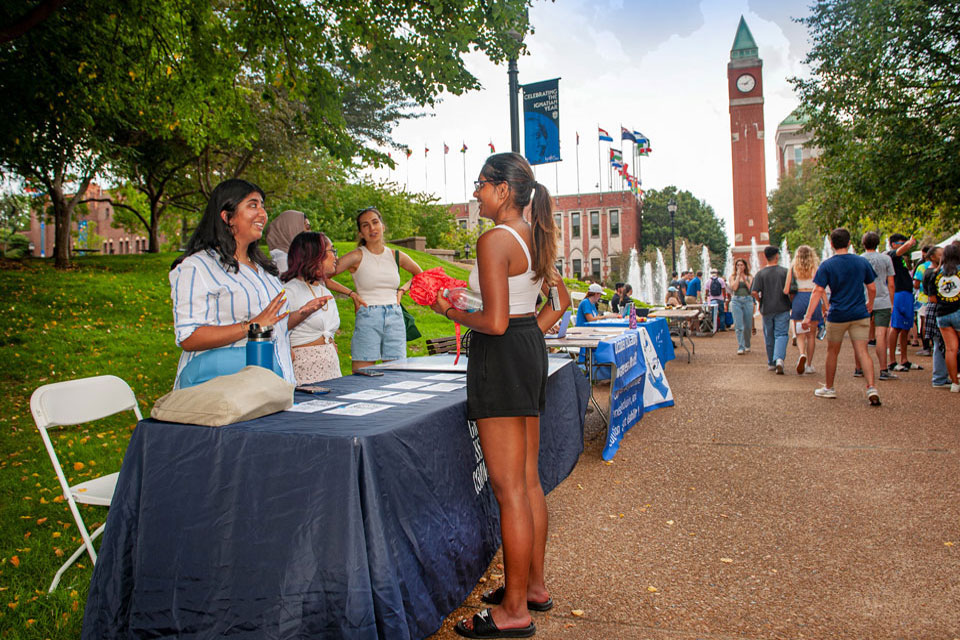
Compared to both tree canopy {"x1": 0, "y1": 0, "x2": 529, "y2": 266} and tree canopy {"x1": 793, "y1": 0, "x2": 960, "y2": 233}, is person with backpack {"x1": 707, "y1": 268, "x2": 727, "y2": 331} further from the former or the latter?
tree canopy {"x1": 0, "y1": 0, "x2": 529, "y2": 266}

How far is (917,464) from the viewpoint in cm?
550

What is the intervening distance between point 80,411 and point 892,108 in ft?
64.0

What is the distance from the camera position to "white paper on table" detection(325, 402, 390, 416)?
9.34ft

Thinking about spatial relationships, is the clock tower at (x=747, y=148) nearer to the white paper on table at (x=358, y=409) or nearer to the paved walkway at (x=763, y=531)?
the paved walkway at (x=763, y=531)

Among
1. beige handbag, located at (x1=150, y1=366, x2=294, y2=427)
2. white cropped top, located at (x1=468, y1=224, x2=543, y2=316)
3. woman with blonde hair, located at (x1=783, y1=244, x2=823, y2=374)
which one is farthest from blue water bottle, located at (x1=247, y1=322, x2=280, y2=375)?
woman with blonde hair, located at (x1=783, y1=244, x2=823, y2=374)

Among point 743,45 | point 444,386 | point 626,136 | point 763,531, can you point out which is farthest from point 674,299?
point 743,45

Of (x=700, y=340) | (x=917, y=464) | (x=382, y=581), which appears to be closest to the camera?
(x=382, y=581)

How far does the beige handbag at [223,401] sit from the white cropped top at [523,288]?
99cm

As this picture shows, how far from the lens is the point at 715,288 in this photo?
19094 mm

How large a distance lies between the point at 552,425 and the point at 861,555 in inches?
78.3

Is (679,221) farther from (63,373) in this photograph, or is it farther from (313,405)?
(313,405)

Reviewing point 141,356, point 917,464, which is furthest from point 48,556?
point 141,356

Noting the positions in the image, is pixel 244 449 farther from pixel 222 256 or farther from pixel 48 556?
pixel 48 556

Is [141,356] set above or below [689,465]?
above
